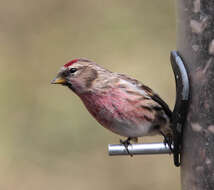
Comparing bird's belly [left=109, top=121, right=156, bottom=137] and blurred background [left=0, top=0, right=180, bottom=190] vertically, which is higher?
bird's belly [left=109, top=121, right=156, bottom=137]

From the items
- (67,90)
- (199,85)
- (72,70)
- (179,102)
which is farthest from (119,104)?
(67,90)

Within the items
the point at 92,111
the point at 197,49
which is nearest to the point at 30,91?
the point at 92,111

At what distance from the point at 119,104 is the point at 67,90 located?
428 cm

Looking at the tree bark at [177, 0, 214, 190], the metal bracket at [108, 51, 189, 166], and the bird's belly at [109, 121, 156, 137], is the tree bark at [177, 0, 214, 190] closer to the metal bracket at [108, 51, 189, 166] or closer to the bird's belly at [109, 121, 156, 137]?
the metal bracket at [108, 51, 189, 166]

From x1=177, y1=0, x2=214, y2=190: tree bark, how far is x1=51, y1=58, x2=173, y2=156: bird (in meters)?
0.34

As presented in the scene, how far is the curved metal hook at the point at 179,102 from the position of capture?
4.47 meters

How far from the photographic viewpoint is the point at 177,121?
4.59 metres

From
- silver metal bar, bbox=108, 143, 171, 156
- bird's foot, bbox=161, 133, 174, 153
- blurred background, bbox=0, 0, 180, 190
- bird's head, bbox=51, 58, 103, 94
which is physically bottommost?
blurred background, bbox=0, 0, 180, 190

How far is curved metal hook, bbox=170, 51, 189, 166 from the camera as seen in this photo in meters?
4.47

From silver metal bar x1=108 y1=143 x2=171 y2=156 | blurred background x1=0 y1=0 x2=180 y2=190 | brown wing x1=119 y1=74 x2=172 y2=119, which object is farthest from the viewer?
blurred background x1=0 y1=0 x2=180 y2=190

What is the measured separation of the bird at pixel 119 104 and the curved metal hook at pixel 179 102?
111 millimetres

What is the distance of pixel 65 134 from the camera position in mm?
8617

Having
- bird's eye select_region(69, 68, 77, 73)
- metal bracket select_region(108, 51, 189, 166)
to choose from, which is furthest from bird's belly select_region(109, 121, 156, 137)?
bird's eye select_region(69, 68, 77, 73)

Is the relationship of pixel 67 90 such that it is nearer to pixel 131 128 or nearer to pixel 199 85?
pixel 131 128
